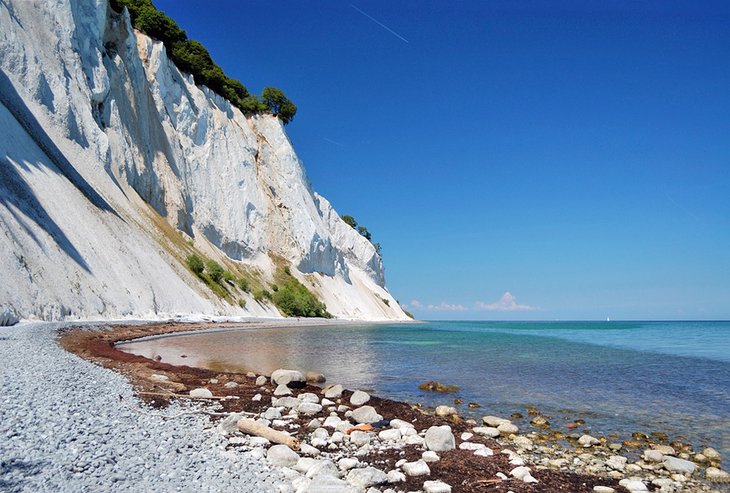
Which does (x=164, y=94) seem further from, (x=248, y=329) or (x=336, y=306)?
(x=336, y=306)

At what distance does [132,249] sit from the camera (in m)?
31.6

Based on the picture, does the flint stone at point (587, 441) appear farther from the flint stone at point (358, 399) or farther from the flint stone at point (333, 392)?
the flint stone at point (333, 392)

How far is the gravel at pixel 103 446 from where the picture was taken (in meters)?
4.66

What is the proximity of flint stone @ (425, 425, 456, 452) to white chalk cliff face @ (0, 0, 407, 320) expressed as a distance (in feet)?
54.0

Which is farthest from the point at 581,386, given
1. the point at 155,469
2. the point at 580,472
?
the point at 155,469

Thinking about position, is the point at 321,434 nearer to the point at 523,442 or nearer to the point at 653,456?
the point at 523,442

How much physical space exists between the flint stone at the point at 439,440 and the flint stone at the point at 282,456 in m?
2.21

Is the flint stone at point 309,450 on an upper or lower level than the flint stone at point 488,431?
upper

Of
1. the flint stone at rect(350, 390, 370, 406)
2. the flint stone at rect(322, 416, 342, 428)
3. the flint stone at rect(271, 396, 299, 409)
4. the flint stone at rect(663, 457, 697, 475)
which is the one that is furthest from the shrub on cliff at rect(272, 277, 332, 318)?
the flint stone at rect(663, 457, 697, 475)

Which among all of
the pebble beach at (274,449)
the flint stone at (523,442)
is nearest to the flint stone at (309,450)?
the pebble beach at (274,449)

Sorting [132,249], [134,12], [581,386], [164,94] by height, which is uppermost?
[134,12]

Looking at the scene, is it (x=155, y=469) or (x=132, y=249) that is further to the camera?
(x=132, y=249)

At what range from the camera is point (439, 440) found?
7.29 metres

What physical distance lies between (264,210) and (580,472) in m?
57.9
